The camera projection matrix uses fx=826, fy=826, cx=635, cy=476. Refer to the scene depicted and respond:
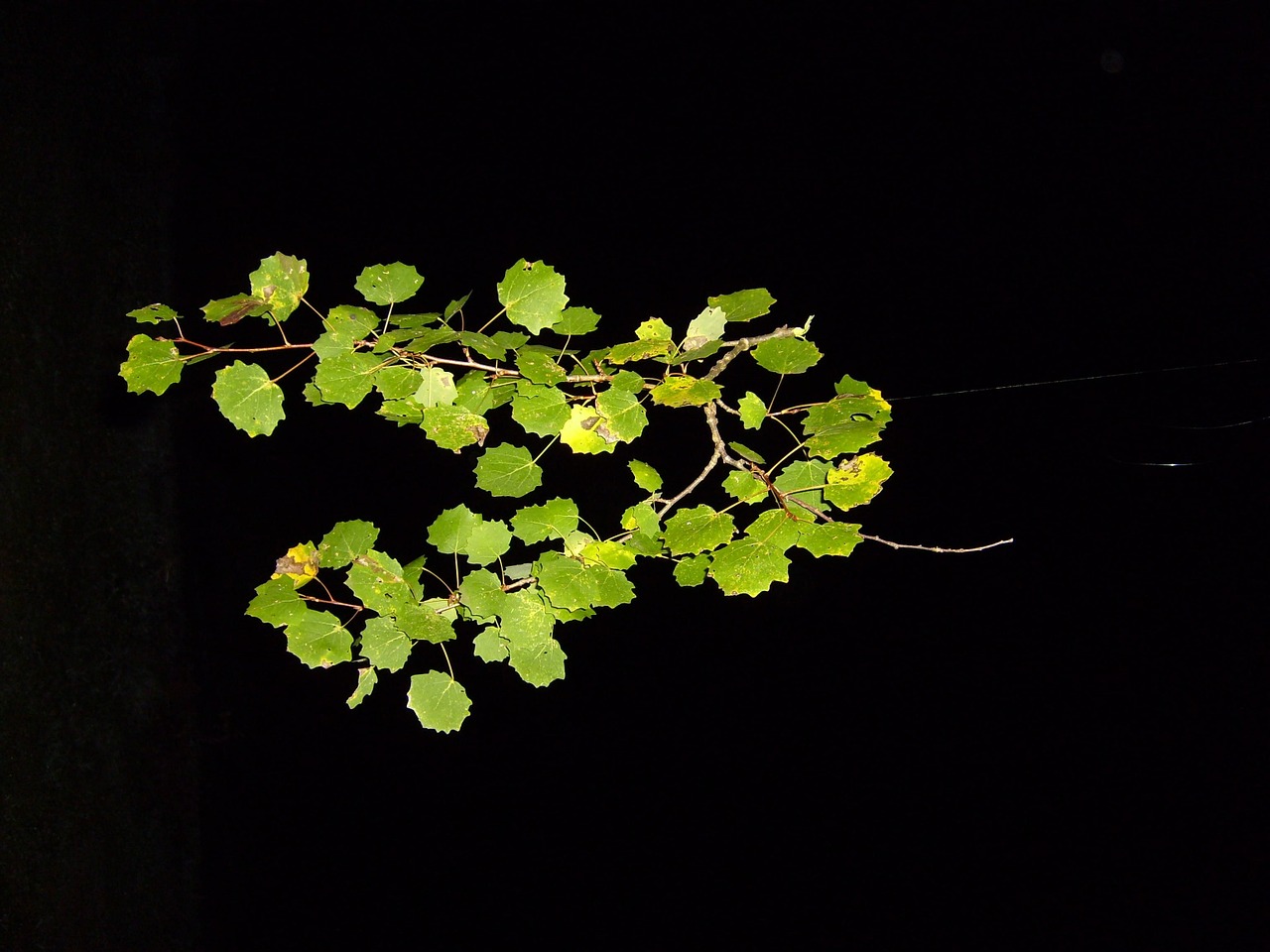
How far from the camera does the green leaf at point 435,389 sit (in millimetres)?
1105

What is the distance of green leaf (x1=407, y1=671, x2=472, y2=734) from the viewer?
1186 millimetres

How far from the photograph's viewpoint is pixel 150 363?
1.08 metres

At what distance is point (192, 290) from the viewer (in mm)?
2660

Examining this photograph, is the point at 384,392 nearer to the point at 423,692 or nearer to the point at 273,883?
the point at 423,692

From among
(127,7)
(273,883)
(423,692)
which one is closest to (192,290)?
(127,7)

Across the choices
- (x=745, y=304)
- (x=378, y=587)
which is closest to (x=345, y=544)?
(x=378, y=587)

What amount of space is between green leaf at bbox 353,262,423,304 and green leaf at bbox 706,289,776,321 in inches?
16.7

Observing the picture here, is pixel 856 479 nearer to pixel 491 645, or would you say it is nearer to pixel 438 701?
pixel 491 645

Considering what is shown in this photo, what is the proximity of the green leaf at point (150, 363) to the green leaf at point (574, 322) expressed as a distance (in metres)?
0.50

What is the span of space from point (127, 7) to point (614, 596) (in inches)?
104

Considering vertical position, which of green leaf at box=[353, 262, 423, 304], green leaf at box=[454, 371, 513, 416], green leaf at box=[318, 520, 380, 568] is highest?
green leaf at box=[353, 262, 423, 304]

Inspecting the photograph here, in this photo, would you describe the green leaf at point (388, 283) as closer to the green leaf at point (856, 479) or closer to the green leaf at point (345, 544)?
the green leaf at point (345, 544)

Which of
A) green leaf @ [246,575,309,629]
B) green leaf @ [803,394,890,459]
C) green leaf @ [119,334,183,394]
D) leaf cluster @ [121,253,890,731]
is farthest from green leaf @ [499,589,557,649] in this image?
green leaf @ [119,334,183,394]

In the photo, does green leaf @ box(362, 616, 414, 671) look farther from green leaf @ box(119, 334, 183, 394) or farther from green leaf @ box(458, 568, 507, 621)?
green leaf @ box(119, 334, 183, 394)
